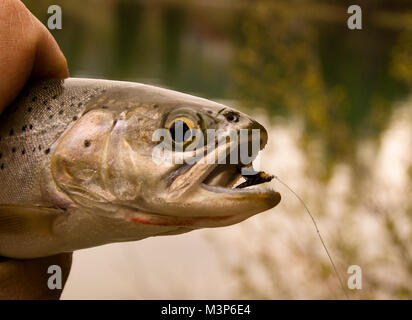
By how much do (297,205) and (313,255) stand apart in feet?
1.98

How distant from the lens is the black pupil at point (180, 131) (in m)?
1.44

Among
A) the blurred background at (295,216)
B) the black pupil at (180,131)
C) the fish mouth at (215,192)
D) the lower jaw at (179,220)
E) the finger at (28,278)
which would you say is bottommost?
the blurred background at (295,216)

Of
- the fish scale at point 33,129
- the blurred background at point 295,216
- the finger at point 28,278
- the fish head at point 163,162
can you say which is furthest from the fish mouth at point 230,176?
the blurred background at point 295,216

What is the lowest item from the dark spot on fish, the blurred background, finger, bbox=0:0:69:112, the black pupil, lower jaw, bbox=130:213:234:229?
the blurred background

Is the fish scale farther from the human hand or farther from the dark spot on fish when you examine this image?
the dark spot on fish

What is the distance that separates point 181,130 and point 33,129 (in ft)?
1.71

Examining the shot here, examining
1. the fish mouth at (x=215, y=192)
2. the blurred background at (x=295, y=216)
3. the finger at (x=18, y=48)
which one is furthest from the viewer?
the blurred background at (x=295, y=216)

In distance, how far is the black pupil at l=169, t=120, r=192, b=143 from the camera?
4.71ft

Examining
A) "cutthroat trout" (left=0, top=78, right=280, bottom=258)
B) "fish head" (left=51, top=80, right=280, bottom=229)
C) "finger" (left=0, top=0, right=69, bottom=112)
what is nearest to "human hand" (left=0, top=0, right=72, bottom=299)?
"finger" (left=0, top=0, right=69, bottom=112)

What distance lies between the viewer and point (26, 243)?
5.15 ft

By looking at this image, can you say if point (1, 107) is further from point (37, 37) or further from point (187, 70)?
point (187, 70)

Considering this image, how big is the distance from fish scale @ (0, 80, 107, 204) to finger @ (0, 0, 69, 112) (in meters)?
0.07

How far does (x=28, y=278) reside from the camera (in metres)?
1.73

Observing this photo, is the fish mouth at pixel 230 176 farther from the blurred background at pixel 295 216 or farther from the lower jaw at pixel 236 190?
the blurred background at pixel 295 216
